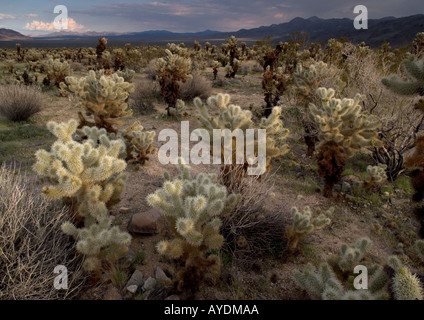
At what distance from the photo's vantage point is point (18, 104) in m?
7.65

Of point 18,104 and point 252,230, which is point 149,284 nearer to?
point 252,230

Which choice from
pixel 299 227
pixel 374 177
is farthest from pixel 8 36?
pixel 299 227

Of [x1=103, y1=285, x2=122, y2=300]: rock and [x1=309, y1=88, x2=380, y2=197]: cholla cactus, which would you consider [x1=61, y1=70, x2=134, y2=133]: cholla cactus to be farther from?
[x1=309, y1=88, x2=380, y2=197]: cholla cactus

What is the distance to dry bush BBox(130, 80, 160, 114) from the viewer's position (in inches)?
365

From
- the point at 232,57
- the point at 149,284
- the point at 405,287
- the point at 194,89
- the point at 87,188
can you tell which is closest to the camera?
the point at 405,287

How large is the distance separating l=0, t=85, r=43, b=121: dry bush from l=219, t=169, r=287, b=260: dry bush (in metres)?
7.20

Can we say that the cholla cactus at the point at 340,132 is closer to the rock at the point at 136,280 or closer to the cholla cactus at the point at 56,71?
the rock at the point at 136,280

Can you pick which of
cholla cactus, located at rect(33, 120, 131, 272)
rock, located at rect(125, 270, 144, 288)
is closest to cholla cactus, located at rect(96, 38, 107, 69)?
cholla cactus, located at rect(33, 120, 131, 272)

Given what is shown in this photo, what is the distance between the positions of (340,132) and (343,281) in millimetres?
2605

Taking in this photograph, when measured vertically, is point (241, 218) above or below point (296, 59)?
below
